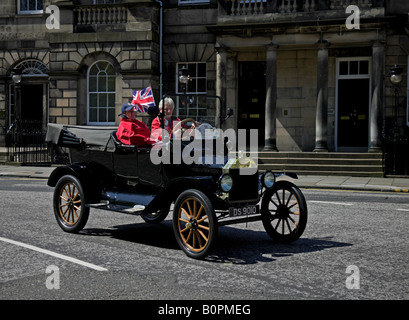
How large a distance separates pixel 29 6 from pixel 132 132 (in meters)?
20.1

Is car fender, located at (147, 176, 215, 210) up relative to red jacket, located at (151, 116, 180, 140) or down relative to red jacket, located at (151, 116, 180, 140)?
down

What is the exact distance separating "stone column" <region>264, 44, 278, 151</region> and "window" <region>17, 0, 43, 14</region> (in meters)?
10.9

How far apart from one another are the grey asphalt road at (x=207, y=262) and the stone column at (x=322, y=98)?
11145mm

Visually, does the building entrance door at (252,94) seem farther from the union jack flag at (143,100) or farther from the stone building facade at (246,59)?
the union jack flag at (143,100)

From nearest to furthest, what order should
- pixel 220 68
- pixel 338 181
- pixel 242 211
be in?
pixel 242 211 → pixel 338 181 → pixel 220 68

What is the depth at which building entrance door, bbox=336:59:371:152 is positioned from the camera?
22.2 m

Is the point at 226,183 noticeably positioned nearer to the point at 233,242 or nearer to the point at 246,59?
the point at 233,242

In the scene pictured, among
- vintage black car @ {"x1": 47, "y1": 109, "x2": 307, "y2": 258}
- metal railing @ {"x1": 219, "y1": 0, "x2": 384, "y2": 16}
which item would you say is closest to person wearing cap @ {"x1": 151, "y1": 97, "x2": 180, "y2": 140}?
vintage black car @ {"x1": 47, "y1": 109, "x2": 307, "y2": 258}

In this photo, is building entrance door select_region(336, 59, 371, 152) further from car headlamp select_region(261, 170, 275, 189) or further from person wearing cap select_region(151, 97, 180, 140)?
car headlamp select_region(261, 170, 275, 189)

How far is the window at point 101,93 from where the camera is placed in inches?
933

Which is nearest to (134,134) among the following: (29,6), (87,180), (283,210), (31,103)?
(87,180)

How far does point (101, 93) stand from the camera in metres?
23.8

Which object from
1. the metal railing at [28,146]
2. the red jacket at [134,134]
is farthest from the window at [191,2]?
the red jacket at [134,134]

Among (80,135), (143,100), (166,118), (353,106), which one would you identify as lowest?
(80,135)
